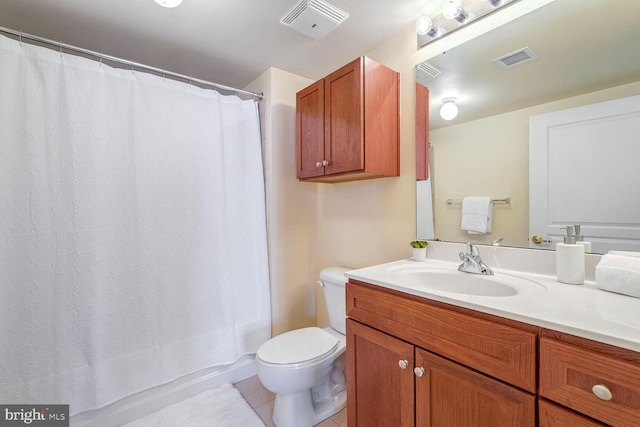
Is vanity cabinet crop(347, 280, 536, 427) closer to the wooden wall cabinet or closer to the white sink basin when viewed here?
the wooden wall cabinet

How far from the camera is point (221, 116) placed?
6.12 ft

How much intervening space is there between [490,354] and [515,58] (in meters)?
1.21

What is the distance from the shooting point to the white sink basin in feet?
3.30

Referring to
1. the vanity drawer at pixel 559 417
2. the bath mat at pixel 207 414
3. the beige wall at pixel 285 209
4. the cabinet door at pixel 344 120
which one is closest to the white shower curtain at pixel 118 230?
the beige wall at pixel 285 209

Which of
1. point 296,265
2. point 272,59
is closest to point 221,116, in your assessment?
point 272,59

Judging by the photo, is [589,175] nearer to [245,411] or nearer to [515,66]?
[515,66]

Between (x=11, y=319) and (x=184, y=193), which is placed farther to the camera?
(x=184, y=193)

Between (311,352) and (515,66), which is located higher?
(515,66)

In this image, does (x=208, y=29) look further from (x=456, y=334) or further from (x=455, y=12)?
(x=456, y=334)

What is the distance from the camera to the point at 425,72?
149 centimetres

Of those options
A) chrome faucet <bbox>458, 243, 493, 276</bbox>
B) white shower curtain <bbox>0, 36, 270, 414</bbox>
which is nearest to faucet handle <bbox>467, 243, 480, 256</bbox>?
chrome faucet <bbox>458, 243, 493, 276</bbox>

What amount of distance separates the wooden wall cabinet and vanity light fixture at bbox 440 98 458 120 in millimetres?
966

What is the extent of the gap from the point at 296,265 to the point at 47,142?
1.59m

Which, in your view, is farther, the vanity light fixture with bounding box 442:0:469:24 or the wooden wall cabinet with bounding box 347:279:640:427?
the vanity light fixture with bounding box 442:0:469:24
